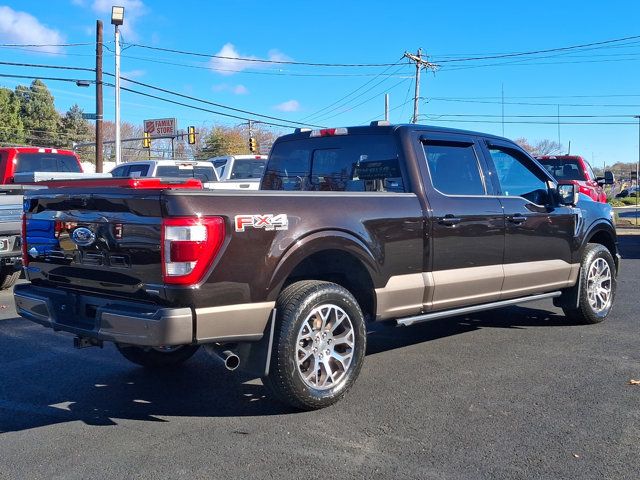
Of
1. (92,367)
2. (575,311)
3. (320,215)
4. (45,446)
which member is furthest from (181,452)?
(575,311)

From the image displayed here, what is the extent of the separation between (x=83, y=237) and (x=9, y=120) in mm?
60924

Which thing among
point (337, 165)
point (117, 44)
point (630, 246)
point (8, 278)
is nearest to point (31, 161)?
point (8, 278)

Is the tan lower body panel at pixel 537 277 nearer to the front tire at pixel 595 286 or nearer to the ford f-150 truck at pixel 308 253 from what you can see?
the ford f-150 truck at pixel 308 253

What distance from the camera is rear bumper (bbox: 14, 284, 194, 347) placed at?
3.88m

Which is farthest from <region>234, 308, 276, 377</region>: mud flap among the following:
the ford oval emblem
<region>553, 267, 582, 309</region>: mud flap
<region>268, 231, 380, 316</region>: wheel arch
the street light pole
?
the street light pole

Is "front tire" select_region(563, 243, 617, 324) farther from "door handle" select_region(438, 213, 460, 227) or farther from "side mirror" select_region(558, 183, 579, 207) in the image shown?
"door handle" select_region(438, 213, 460, 227)

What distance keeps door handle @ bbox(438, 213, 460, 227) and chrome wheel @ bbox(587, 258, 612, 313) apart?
7.72 feet

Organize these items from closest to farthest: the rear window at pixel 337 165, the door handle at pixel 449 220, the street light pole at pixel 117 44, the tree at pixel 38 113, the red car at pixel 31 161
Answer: the door handle at pixel 449 220 < the rear window at pixel 337 165 < the red car at pixel 31 161 < the street light pole at pixel 117 44 < the tree at pixel 38 113

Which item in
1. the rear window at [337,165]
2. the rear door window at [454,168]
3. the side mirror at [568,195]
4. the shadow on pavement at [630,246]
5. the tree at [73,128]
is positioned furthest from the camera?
the tree at [73,128]

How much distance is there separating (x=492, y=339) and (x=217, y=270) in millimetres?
3586

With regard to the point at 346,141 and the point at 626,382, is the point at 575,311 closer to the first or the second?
the point at 626,382

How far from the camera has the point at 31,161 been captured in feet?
47.5

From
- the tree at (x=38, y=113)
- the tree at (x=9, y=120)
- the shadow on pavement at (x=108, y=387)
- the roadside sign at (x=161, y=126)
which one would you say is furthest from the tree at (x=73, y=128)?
the shadow on pavement at (x=108, y=387)

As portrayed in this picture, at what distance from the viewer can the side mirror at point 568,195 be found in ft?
21.9
